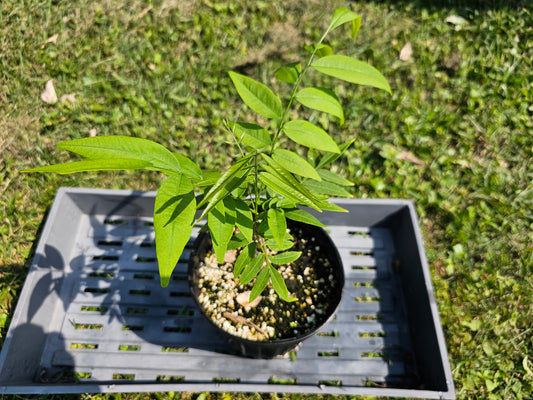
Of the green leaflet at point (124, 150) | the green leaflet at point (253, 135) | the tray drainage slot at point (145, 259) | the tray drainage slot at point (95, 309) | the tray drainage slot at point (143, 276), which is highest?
the tray drainage slot at point (145, 259)

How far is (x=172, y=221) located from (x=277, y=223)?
335 millimetres

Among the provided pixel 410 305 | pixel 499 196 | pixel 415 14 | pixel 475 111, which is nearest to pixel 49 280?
pixel 410 305

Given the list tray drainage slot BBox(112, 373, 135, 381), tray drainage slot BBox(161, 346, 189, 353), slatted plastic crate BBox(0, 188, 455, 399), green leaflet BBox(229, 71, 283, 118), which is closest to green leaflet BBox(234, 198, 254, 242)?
green leaflet BBox(229, 71, 283, 118)

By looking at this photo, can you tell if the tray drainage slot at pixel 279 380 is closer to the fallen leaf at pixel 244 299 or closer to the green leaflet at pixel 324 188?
the fallen leaf at pixel 244 299

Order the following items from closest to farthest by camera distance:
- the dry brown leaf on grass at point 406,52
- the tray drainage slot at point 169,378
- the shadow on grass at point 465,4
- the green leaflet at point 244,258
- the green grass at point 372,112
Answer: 1. the green leaflet at point 244,258
2. the tray drainage slot at point 169,378
3. the green grass at point 372,112
4. the dry brown leaf on grass at point 406,52
5. the shadow on grass at point 465,4

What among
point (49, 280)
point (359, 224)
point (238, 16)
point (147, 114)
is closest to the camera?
point (49, 280)

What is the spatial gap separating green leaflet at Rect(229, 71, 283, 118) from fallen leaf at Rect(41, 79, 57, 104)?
5.81ft

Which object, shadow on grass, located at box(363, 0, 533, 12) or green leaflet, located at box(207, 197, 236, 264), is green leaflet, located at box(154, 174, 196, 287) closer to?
green leaflet, located at box(207, 197, 236, 264)

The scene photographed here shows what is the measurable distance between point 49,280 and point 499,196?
A: 91.3 inches

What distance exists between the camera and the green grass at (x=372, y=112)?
1.83m

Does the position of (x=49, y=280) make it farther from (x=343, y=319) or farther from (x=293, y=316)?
(x=343, y=319)

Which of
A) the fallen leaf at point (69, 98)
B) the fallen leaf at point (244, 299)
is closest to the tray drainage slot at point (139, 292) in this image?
the fallen leaf at point (244, 299)

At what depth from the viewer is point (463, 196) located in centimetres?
210

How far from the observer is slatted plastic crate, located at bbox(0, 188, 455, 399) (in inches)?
55.4
